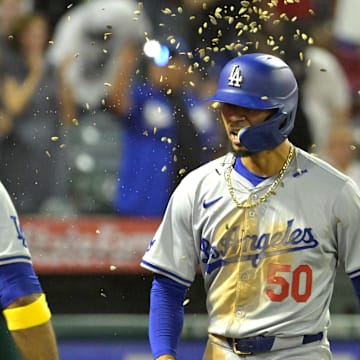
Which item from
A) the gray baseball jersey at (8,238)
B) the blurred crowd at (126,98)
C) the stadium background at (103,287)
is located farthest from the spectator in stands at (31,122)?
the gray baseball jersey at (8,238)

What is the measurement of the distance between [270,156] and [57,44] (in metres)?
2.97

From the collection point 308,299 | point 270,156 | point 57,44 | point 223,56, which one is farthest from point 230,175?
point 57,44

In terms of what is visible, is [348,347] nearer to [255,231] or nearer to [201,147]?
[201,147]

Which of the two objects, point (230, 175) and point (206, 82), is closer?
point (230, 175)

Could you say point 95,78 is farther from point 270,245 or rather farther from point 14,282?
point 14,282

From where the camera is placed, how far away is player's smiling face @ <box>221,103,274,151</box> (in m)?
4.77

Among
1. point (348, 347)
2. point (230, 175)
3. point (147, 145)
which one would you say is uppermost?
point (230, 175)

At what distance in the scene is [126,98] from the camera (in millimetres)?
7504

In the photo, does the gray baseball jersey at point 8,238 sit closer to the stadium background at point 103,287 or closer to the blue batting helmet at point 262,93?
the blue batting helmet at point 262,93

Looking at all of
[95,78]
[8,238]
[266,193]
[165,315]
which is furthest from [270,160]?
[95,78]

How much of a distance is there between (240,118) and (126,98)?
9.09 feet

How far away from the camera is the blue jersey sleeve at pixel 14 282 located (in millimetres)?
4395

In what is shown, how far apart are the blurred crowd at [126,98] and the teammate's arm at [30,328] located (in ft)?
9.86

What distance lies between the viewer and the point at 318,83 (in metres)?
7.64
